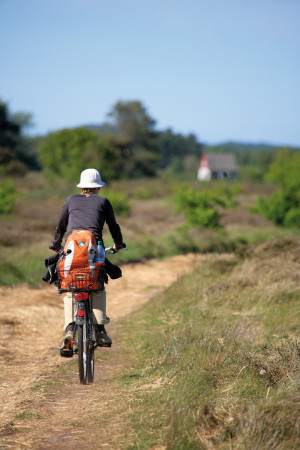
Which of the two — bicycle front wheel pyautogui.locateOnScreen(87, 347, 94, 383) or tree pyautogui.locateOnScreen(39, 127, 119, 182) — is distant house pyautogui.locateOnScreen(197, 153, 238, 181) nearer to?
tree pyautogui.locateOnScreen(39, 127, 119, 182)

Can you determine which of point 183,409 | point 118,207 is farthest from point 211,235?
point 183,409

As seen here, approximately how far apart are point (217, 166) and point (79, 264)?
111609 millimetres

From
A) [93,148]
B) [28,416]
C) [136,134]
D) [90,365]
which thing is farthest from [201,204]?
[136,134]

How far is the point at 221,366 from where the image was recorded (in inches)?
231

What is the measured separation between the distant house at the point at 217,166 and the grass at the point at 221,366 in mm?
103655

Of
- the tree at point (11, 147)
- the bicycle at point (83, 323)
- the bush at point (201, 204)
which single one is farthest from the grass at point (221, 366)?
the tree at point (11, 147)

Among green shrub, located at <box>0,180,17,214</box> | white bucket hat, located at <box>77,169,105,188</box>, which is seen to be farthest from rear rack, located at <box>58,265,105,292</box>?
green shrub, located at <box>0,180,17,214</box>

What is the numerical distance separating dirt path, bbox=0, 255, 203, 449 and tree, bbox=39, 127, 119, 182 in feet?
149

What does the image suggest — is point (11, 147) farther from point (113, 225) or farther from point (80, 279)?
point (80, 279)

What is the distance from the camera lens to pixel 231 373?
223 inches

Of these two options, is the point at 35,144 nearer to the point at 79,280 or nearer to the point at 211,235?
the point at 211,235

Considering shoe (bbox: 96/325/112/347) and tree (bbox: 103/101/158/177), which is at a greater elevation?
tree (bbox: 103/101/158/177)

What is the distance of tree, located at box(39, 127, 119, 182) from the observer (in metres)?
56.9

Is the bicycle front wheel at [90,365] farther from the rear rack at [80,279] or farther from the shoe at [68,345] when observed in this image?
the rear rack at [80,279]
